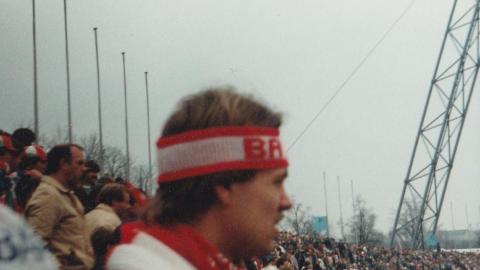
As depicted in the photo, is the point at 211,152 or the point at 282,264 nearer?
the point at 211,152

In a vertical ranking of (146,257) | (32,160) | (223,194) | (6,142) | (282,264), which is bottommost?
(282,264)

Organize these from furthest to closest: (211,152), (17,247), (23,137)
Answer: (23,137) < (211,152) < (17,247)

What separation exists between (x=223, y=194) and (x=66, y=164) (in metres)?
2.84

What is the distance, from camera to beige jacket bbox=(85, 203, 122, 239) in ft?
13.4

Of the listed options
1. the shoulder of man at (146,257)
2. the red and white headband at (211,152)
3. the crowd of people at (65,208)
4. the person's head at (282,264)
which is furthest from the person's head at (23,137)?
the shoulder of man at (146,257)

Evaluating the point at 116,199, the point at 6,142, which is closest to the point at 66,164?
the point at 116,199

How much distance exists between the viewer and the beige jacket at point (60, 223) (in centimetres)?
383

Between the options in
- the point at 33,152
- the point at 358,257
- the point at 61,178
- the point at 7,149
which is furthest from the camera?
the point at 358,257

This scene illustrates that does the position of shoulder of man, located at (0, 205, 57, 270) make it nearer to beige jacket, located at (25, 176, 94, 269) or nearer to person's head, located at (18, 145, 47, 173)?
beige jacket, located at (25, 176, 94, 269)

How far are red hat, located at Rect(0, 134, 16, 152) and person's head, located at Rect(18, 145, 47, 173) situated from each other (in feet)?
0.29

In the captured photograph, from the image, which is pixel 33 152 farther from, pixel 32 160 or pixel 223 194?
pixel 223 194

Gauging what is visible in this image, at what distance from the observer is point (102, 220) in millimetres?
4215

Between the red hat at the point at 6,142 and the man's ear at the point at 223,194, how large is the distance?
159 inches

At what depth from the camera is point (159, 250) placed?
1367mm
